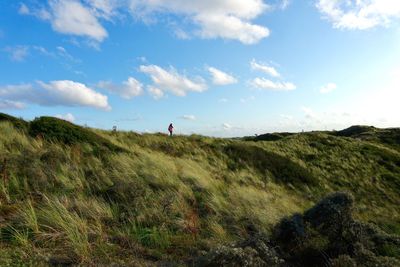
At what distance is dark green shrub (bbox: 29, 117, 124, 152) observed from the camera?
54.3 ft

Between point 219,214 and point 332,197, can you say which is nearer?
point 332,197

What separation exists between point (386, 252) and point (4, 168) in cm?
776

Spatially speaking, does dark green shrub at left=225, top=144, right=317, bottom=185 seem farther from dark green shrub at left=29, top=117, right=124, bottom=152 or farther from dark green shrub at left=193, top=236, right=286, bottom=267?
dark green shrub at left=193, top=236, right=286, bottom=267

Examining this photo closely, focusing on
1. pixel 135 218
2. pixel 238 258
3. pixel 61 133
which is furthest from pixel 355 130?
pixel 238 258

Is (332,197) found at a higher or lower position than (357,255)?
higher

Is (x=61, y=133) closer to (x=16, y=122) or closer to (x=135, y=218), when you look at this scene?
(x=16, y=122)

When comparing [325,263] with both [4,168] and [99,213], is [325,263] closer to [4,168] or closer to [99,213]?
[99,213]

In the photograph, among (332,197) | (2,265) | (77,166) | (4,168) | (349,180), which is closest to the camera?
(2,265)

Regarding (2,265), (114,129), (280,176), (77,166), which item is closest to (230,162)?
(280,176)

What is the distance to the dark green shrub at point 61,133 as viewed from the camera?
16562mm

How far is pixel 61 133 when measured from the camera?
56.1 ft

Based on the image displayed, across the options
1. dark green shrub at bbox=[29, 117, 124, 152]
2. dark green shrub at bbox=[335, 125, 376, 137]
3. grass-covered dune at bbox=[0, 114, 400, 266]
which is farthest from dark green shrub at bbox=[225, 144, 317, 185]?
dark green shrub at bbox=[335, 125, 376, 137]

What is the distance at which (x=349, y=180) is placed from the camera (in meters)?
29.8

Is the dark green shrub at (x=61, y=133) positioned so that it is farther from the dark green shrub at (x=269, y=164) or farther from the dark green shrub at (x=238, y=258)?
the dark green shrub at (x=238, y=258)
